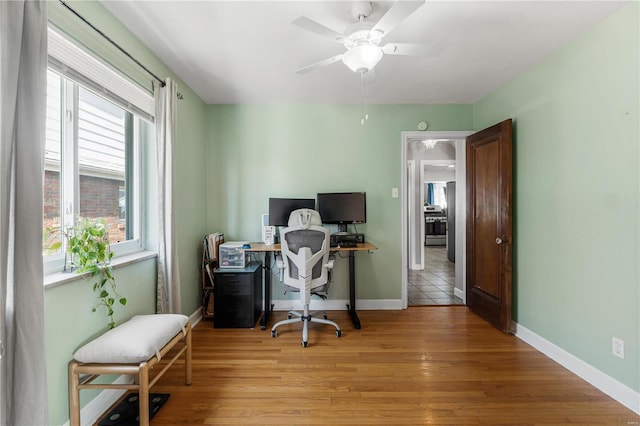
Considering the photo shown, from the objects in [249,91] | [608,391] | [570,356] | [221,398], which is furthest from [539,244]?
[249,91]

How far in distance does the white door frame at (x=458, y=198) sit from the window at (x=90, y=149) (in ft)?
8.88

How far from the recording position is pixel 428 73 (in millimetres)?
2646

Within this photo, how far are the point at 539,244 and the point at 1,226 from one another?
3439 millimetres

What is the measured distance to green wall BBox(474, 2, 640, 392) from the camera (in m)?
1.75

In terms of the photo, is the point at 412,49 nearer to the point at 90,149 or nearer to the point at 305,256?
the point at 305,256

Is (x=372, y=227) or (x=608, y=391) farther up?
(x=372, y=227)

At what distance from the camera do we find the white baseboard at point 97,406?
159 centimetres

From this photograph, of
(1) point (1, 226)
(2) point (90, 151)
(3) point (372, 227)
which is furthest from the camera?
(3) point (372, 227)

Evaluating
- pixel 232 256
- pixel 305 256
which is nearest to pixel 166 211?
pixel 232 256

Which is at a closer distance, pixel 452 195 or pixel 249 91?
pixel 249 91

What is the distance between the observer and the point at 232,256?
295cm

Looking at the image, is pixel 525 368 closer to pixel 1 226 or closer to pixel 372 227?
pixel 372 227

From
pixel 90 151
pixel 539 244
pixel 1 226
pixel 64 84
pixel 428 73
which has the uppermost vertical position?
pixel 428 73

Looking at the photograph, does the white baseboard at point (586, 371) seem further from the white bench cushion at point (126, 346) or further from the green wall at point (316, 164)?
A: the white bench cushion at point (126, 346)
